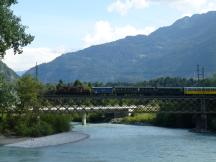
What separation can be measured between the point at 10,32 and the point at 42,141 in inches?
2392

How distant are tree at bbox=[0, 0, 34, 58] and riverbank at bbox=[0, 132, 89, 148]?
5318cm

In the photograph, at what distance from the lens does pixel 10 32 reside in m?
15.4

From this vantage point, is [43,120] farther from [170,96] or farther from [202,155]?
[202,155]

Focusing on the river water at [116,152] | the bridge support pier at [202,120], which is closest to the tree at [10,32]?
the river water at [116,152]

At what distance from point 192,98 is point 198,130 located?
6.75 m

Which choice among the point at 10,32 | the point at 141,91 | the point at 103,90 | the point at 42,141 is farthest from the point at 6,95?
the point at 103,90

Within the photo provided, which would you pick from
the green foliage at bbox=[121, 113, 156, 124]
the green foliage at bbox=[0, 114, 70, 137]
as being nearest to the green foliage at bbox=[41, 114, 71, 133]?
the green foliage at bbox=[0, 114, 70, 137]

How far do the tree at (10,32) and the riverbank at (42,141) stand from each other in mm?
53180

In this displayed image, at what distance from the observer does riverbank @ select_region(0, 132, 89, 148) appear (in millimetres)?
70025

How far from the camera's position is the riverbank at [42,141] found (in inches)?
2757

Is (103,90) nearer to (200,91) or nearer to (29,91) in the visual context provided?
(200,91)

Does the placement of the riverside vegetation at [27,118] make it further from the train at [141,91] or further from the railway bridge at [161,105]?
the train at [141,91]

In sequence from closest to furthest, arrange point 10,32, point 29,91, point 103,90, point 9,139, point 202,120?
point 10,32 → point 9,139 → point 29,91 → point 202,120 → point 103,90

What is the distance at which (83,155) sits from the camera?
181ft
